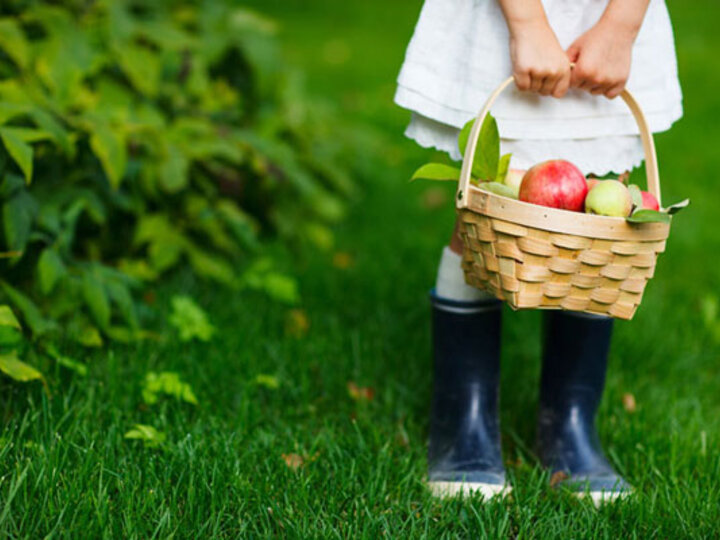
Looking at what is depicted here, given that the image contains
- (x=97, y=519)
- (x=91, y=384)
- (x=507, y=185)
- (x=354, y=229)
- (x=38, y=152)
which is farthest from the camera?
(x=354, y=229)

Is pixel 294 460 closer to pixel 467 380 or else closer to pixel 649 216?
pixel 467 380

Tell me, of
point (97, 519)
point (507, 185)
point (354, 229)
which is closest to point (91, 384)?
point (97, 519)

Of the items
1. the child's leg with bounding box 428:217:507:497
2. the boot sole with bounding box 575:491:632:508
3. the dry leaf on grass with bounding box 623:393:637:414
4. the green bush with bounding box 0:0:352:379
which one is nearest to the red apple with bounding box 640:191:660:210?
the child's leg with bounding box 428:217:507:497

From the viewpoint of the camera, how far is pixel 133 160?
239 cm

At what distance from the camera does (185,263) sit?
2771 mm

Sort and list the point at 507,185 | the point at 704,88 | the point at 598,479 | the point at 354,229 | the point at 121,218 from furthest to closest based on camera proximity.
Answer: the point at 704,88
the point at 354,229
the point at 121,218
the point at 598,479
the point at 507,185

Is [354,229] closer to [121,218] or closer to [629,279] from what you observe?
[121,218]

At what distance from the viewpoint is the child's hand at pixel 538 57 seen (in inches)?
60.5

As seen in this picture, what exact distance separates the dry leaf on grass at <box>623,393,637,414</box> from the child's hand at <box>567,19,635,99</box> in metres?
0.90

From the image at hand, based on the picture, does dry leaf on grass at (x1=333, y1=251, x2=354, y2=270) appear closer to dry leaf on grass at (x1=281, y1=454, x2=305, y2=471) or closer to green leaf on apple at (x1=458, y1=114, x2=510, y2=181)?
dry leaf on grass at (x1=281, y1=454, x2=305, y2=471)

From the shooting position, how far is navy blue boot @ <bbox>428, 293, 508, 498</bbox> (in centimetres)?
181

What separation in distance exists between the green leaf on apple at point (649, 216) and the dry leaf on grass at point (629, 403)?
877mm

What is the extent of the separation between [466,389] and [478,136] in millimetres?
624

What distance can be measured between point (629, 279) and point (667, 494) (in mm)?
492
